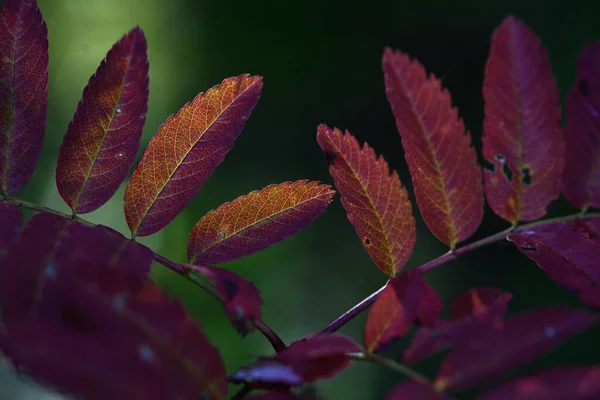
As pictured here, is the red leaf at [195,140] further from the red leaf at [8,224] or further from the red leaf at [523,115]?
the red leaf at [523,115]

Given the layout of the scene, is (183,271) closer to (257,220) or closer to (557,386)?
(257,220)

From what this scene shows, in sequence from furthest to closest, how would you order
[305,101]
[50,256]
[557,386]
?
[305,101] < [50,256] < [557,386]

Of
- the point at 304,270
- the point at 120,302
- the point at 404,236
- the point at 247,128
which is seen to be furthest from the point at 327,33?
the point at 120,302

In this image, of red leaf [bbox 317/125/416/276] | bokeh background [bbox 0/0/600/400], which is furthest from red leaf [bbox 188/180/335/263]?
bokeh background [bbox 0/0/600/400]

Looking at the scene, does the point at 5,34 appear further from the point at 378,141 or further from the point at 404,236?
the point at 378,141

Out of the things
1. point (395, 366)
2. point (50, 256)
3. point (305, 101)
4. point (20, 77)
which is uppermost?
point (20, 77)

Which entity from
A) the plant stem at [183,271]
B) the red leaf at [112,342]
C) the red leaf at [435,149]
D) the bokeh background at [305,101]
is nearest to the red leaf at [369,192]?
the red leaf at [435,149]

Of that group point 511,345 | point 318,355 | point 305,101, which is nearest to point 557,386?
point 511,345
